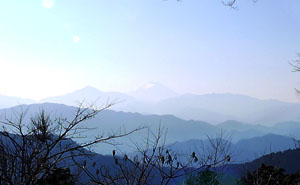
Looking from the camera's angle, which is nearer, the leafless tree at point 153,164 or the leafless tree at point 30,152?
the leafless tree at point 153,164

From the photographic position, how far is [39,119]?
19.2 feet

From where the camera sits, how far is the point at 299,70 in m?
12.4

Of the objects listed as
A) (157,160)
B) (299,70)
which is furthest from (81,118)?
(299,70)

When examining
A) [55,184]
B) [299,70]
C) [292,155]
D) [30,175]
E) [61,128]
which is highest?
[299,70]

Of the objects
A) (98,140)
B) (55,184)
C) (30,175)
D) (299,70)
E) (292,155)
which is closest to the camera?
(30,175)

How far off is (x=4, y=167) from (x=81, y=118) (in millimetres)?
1955

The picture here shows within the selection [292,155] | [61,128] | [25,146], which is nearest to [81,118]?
[61,128]

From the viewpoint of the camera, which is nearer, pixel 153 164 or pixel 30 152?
pixel 153 164

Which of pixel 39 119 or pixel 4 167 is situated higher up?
pixel 39 119

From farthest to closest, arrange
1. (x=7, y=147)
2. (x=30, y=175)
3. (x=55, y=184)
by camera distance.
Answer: (x=55, y=184) → (x=7, y=147) → (x=30, y=175)

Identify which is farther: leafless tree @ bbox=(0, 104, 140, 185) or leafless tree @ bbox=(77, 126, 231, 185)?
leafless tree @ bbox=(0, 104, 140, 185)

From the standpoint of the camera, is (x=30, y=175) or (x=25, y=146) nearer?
(x=30, y=175)

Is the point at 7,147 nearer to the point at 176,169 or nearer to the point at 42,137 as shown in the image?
the point at 42,137

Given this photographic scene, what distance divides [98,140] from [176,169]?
2729 millimetres
